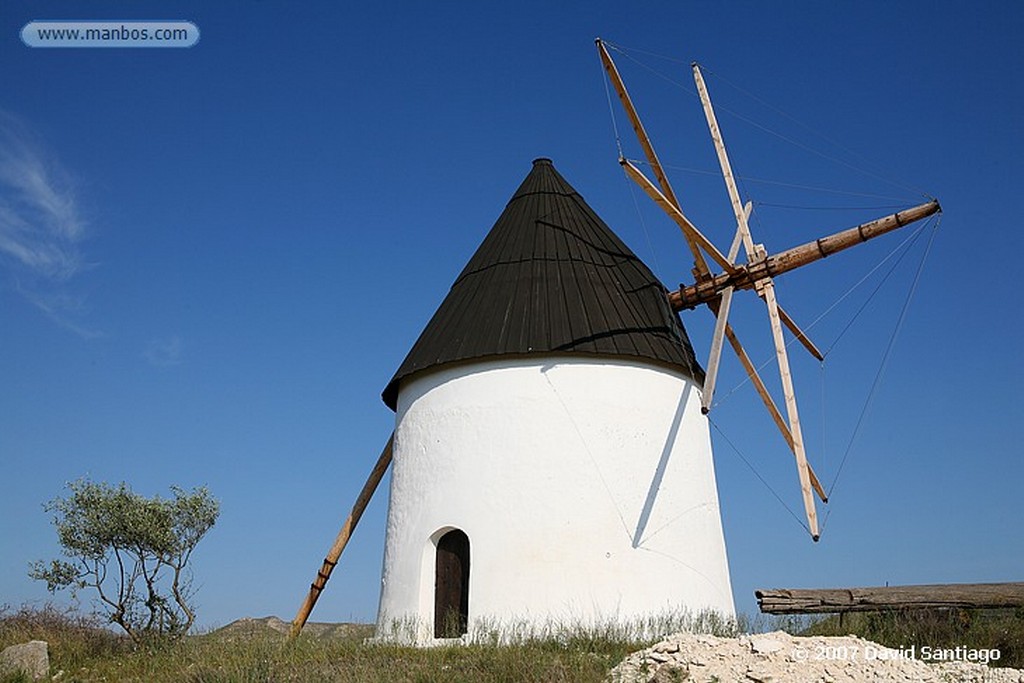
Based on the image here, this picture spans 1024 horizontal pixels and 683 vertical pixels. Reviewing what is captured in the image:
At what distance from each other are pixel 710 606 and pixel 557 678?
14.3ft

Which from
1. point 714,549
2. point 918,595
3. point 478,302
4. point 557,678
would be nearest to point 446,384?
point 478,302

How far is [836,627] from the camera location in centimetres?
1143

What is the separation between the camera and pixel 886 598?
11070 millimetres

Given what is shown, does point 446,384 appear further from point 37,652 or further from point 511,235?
point 37,652

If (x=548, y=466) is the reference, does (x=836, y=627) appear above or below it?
below

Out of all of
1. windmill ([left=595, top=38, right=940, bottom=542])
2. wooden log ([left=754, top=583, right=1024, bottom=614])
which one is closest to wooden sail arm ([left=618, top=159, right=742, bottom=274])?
windmill ([left=595, top=38, right=940, bottom=542])

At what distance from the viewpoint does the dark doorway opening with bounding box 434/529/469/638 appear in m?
11.8

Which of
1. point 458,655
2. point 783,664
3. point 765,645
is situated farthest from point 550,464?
point 783,664

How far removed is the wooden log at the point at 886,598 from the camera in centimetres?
1088

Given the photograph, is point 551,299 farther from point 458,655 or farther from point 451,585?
point 458,655

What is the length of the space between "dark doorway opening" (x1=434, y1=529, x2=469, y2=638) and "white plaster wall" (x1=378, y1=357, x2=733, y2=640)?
0.40ft

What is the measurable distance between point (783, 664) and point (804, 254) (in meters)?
6.66

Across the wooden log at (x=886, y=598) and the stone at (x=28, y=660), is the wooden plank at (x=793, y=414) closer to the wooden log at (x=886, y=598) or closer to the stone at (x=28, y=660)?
the wooden log at (x=886, y=598)

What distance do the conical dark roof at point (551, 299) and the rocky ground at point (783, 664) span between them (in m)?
4.46
